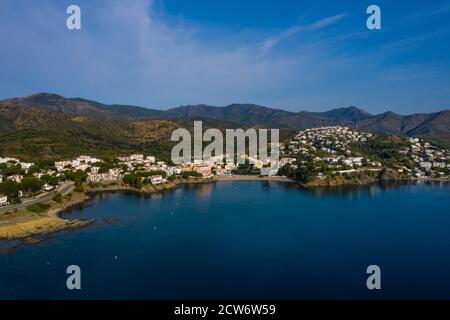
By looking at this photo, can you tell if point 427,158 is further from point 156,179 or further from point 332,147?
point 156,179

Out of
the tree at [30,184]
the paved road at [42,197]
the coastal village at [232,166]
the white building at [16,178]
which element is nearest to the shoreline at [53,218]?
the coastal village at [232,166]

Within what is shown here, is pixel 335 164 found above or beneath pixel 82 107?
beneath

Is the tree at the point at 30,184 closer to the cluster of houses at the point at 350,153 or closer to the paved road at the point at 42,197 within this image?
the paved road at the point at 42,197

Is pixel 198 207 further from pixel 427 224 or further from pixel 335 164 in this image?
pixel 335 164

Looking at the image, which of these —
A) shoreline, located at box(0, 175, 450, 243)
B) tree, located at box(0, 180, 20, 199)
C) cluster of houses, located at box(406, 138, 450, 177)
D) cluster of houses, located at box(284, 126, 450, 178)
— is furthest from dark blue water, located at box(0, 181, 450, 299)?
cluster of houses, located at box(406, 138, 450, 177)

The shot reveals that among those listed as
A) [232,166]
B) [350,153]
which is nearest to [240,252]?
[232,166]
